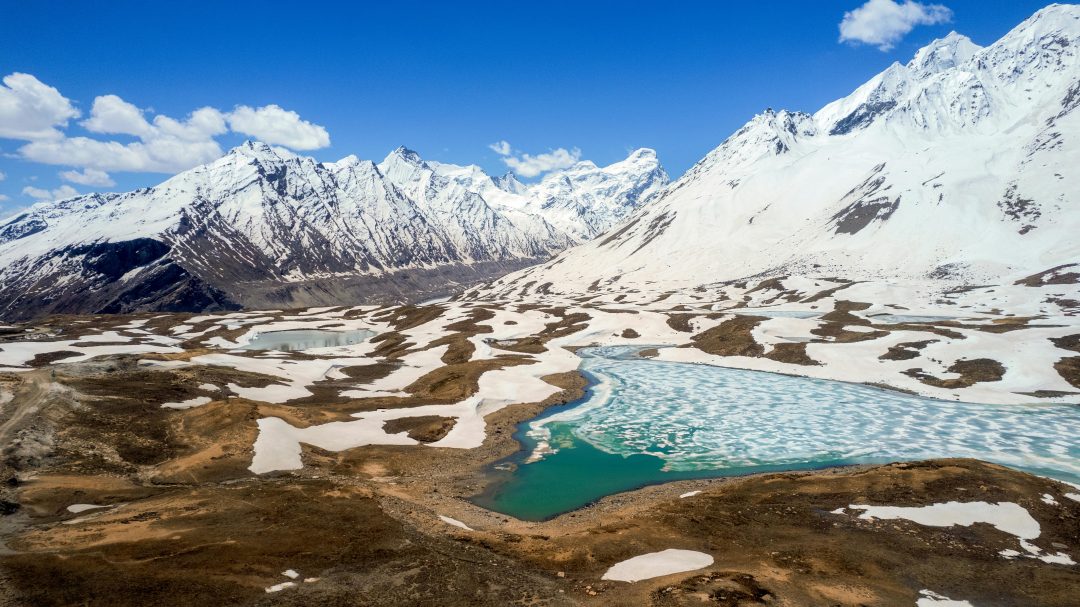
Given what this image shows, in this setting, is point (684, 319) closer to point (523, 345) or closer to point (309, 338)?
point (523, 345)

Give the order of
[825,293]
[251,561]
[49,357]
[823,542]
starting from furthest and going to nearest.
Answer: [825,293] < [49,357] < [823,542] < [251,561]

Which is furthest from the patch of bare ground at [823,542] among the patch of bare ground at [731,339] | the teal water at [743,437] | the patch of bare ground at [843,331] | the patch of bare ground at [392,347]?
the patch of bare ground at [392,347]

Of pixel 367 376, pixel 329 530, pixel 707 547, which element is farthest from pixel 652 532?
pixel 367 376

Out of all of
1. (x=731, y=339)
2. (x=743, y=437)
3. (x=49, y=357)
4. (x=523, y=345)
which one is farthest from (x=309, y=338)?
(x=743, y=437)

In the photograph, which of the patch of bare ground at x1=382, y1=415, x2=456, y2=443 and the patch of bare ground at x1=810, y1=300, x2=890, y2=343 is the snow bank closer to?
the patch of bare ground at x1=382, y1=415, x2=456, y2=443

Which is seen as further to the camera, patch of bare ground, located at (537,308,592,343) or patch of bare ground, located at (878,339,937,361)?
patch of bare ground, located at (537,308,592,343)

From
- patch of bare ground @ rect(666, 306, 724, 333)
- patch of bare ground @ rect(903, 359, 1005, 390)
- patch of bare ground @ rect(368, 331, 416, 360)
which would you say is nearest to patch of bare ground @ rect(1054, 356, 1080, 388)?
patch of bare ground @ rect(903, 359, 1005, 390)
